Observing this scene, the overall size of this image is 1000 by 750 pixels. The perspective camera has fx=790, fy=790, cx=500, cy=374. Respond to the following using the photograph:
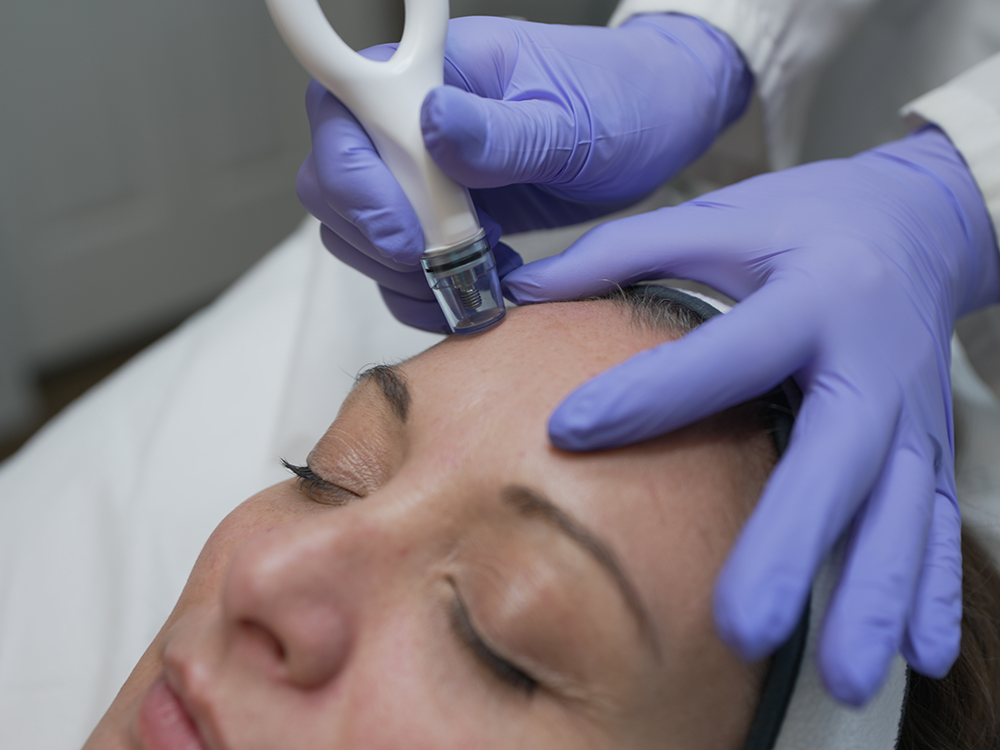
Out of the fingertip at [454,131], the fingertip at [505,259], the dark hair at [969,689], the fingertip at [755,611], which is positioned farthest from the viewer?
the fingertip at [505,259]

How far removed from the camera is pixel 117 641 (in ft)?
3.50

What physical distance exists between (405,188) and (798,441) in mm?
447

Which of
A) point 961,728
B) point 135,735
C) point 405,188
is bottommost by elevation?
point 961,728

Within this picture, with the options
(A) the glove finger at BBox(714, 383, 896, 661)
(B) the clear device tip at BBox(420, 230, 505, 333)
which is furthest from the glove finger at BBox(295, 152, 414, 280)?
(A) the glove finger at BBox(714, 383, 896, 661)

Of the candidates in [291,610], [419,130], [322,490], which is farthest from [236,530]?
[419,130]

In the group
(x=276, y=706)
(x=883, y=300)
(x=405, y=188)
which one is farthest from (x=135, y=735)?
(x=883, y=300)

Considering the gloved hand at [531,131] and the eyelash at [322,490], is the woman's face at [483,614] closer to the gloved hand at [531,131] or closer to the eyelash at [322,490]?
the eyelash at [322,490]

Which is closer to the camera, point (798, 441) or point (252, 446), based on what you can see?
point (798, 441)

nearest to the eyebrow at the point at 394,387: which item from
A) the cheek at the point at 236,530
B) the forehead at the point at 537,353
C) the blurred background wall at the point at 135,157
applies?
the forehead at the point at 537,353

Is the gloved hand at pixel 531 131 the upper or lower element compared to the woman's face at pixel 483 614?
upper

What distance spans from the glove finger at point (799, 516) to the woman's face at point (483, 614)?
54mm

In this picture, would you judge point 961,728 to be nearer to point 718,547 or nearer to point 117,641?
point 718,547

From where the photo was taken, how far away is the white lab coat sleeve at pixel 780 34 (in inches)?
46.3

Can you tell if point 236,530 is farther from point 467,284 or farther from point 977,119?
point 977,119
